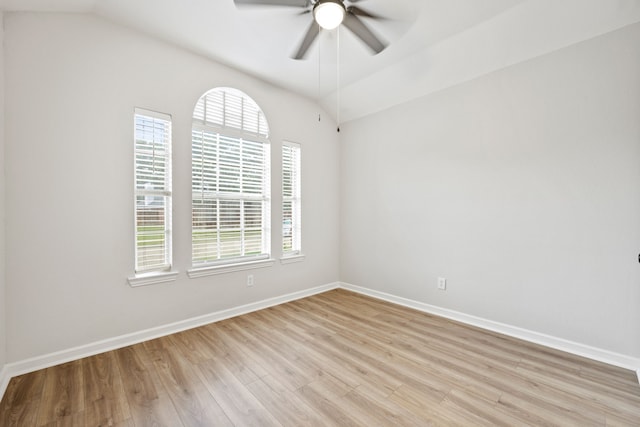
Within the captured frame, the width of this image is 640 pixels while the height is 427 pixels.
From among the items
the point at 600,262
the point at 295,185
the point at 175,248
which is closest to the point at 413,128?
the point at 295,185

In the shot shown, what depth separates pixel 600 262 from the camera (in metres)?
2.25

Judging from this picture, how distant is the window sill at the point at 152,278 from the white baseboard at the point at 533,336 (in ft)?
8.73

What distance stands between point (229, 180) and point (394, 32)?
2219 mm

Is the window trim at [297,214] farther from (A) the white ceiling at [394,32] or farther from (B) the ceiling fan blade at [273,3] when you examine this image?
(B) the ceiling fan blade at [273,3]

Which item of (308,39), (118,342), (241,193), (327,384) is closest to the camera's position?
(327,384)

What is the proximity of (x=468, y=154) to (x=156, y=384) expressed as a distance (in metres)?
3.50

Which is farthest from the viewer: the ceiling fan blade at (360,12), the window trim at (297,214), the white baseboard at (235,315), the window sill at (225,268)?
the window trim at (297,214)

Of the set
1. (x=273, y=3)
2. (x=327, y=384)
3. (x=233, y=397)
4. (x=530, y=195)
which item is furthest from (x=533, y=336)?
(x=273, y=3)

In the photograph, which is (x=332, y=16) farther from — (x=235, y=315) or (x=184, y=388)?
(x=235, y=315)

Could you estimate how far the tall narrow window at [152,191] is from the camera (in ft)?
8.46

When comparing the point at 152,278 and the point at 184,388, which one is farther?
the point at 152,278

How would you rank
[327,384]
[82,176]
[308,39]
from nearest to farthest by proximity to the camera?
[327,384] < [308,39] < [82,176]

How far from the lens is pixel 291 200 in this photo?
12.7 feet

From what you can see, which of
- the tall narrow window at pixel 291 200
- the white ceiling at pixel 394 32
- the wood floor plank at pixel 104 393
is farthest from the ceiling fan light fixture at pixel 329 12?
the wood floor plank at pixel 104 393
